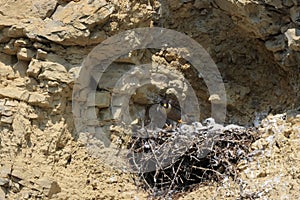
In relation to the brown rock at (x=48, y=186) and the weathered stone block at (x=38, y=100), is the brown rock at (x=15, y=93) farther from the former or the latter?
the brown rock at (x=48, y=186)

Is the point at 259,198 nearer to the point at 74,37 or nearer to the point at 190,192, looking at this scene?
the point at 190,192

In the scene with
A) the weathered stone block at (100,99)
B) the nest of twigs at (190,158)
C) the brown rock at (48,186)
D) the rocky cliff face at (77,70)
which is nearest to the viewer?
the brown rock at (48,186)

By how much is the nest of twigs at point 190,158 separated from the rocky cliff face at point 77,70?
13 centimetres

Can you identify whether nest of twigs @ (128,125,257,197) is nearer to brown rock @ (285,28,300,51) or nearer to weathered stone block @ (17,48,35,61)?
brown rock @ (285,28,300,51)

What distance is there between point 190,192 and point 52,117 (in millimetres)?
1091

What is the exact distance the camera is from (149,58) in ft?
14.6

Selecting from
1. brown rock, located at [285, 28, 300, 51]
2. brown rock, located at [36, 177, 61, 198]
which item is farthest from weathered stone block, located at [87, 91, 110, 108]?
brown rock, located at [285, 28, 300, 51]

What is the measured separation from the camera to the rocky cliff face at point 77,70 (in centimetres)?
392

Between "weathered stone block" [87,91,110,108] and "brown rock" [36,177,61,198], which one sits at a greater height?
"weathered stone block" [87,91,110,108]

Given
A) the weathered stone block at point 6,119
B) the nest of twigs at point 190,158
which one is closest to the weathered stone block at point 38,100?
the weathered stone block at point 6,119

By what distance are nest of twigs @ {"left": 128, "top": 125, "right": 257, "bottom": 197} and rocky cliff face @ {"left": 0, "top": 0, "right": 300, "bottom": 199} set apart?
0.42ft

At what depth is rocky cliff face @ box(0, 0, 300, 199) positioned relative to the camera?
12.8 ft

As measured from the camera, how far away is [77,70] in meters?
4.12

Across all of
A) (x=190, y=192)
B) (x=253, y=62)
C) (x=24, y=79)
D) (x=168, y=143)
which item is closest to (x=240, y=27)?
(x=253, y=62)
